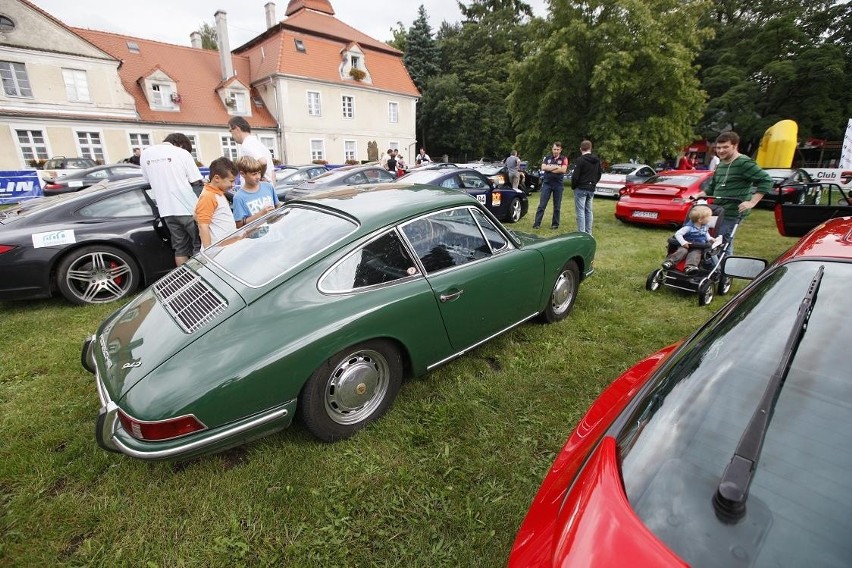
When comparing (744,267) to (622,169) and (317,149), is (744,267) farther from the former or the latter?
(317,149)

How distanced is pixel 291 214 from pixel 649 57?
21.4m

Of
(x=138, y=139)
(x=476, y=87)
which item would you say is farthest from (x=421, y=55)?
(x=138, y=139)

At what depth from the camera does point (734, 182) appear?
15.5ft

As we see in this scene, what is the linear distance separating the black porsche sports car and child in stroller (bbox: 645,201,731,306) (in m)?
5.92

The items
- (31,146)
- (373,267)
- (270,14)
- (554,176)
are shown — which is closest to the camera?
(373,267)

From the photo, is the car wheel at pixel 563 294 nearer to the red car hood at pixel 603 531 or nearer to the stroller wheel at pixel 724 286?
the stroller wheel at pixel 724 286

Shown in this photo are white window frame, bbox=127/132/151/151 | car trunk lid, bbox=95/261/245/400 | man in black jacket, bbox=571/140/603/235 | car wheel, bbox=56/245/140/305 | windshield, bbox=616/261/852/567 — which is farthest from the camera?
white window frame, bbox=127/132/151/151

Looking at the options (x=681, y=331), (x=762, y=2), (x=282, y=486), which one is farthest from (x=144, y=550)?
(x=762, y=2)

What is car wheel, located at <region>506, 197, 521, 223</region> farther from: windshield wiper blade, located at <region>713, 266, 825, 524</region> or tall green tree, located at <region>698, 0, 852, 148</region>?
tall green tree, located at <region>698, 0, 852, 148</region>

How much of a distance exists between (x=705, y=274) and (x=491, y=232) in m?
3.01

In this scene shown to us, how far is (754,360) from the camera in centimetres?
131

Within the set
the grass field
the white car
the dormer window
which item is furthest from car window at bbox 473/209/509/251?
the dormer window

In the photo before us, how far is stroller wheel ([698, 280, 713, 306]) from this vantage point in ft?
14.4

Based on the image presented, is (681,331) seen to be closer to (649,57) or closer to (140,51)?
(649,57)
